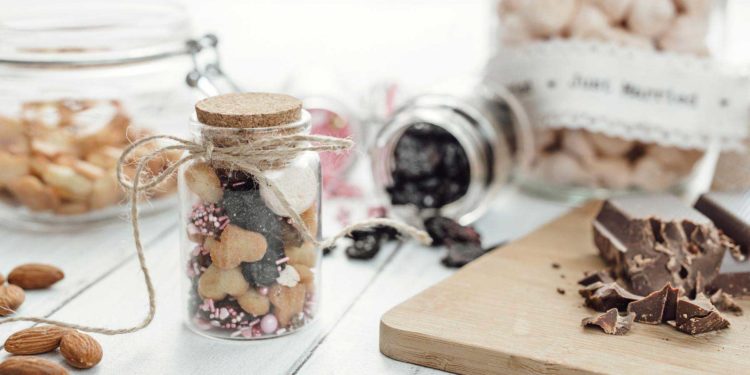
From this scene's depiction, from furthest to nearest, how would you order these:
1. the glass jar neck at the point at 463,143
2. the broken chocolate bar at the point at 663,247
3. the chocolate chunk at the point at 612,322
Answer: the glass jar neck at the point at 463,143
the broken chocolate bar at the point at 663,247
the chocolate chunk at the point at 612,322

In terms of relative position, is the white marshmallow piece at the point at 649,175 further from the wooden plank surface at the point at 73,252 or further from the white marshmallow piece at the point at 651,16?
the wooden plank surface at the point at 73,252

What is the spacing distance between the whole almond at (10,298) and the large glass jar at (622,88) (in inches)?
37.3

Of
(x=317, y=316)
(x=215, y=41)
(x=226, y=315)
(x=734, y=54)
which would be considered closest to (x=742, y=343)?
(x=317, y=316)

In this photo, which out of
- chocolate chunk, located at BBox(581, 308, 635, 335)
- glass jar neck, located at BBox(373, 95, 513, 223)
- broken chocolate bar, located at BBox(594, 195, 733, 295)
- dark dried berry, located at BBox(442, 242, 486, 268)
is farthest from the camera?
glass jar neck, located at BBox(373, 95, 513, 223)

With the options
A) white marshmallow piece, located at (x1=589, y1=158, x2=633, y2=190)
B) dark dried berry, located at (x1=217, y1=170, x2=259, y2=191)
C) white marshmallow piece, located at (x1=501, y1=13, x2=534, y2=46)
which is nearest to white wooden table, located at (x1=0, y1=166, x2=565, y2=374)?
white marshmallow piece, located at (x1=589, y1=158, x2=633, y2=190)

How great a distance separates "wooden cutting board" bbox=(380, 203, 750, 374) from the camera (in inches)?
40.2

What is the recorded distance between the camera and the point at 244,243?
106cm

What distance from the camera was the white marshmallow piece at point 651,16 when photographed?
1.53 meters

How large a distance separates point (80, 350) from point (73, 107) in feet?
1.83

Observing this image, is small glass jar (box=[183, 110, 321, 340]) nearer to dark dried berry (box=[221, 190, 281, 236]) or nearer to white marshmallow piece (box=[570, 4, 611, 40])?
dark dried berry (box=[221, 190, 281, 236])

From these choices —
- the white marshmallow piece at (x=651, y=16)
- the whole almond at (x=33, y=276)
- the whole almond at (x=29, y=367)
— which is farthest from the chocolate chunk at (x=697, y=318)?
the whole almond at (x=33, y=276)

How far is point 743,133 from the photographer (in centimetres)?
161

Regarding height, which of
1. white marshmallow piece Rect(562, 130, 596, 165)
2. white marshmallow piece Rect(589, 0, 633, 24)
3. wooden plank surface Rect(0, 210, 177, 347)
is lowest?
wooden plank surface Rect(0, 210, 177, 347)

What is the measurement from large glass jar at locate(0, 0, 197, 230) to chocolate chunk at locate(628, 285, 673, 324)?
0.76 metres
